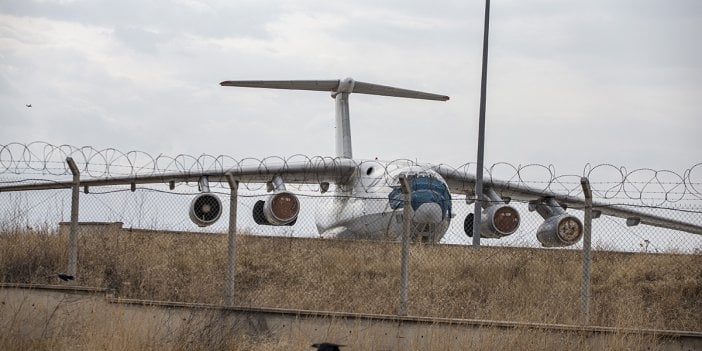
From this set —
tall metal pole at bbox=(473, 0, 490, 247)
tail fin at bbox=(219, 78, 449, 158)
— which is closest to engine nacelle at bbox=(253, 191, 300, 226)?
tall metal pole at bbox=(473, 0, 490, 247)

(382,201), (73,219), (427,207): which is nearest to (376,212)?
(382,201)

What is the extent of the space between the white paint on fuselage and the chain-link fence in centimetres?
483

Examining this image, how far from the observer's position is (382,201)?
79.5ft

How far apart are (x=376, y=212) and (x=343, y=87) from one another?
6.29 meters

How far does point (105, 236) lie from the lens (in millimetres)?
16672

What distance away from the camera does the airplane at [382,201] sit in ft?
73.6

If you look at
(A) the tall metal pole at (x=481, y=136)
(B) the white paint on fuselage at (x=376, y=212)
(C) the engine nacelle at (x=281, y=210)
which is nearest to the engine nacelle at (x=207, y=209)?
(C) the engine nacelle at (x=281, y=210)

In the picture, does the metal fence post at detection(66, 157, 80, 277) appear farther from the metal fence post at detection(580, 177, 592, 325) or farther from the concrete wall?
the metal fence post at detection(580, 177, 592, 325)

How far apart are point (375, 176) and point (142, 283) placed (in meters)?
11.8

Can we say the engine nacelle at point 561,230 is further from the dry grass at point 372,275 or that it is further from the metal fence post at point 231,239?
the metal fence post at point 231,239

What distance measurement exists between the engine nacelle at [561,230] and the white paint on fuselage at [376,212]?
7.19 feet

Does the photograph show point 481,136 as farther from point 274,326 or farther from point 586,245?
point 274,326

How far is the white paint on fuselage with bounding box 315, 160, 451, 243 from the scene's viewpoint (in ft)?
76.1

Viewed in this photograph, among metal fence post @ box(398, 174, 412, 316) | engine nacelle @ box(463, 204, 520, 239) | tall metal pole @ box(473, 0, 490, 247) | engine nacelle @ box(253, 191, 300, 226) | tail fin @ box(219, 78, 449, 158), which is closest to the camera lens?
metal fence post @ box(398, 174, 412, 316)
